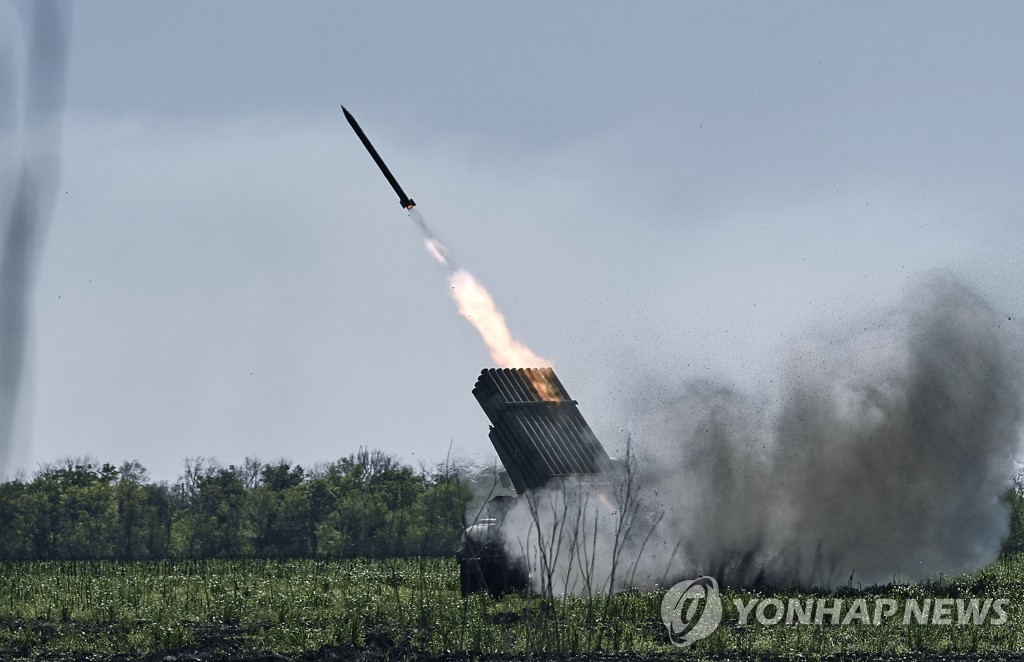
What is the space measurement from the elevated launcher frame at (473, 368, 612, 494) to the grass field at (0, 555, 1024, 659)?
11.3 ft

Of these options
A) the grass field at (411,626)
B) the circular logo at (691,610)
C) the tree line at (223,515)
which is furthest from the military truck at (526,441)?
the tree line at (223,515)

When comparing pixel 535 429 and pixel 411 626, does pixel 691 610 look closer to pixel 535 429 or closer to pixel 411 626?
pixel 411 626

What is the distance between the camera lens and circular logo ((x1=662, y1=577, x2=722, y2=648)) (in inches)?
932

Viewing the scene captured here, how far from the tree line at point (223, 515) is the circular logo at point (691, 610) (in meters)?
43.7

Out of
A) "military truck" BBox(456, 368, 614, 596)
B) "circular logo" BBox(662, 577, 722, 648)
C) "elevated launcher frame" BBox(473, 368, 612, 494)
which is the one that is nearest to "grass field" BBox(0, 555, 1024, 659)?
"circular logo" BBox(662, 577, 722, 648)

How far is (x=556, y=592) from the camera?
1169 inches

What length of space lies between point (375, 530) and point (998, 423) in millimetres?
51407

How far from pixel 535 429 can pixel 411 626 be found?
335 inches

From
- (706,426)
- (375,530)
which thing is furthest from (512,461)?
(375,530)

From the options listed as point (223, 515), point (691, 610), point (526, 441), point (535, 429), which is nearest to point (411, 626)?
point (691, 610)

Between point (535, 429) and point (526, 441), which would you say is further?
point (535, 429)

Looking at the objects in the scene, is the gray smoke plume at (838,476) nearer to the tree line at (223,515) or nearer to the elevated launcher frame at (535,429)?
the elevated launcher frame at (535,429)

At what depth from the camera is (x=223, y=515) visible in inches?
3455

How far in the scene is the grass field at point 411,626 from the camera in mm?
22516
